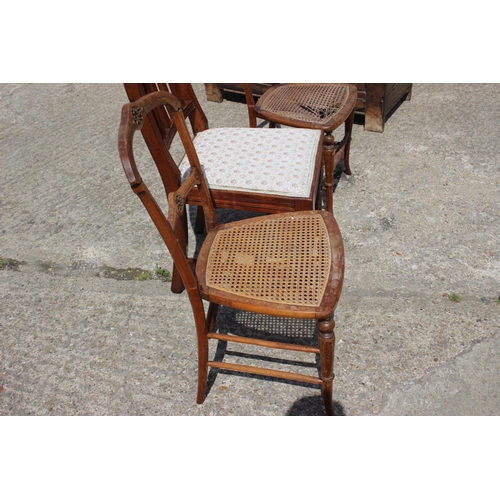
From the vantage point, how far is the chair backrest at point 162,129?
1.81 meters

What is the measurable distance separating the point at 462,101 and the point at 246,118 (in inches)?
67.3

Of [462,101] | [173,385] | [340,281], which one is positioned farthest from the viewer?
[462,101]

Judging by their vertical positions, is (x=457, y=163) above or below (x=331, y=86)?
below

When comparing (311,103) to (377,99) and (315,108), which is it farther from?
(377,99)

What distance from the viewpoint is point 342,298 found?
2.29 m

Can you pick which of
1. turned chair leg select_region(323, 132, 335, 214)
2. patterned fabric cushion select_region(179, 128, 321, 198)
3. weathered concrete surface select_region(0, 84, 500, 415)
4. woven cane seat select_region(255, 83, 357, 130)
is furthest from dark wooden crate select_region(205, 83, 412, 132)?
patterned fabric cushion select_region(179, 128, 321, 198)

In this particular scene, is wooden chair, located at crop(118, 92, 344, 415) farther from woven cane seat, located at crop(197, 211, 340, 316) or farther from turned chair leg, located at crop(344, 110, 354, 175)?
turned chair leg, located at crop(344, 110, 354, 175)

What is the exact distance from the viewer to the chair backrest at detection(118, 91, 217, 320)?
1.29 meters

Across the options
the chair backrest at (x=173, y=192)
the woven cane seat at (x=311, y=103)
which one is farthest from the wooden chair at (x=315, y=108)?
the chair backrest at (x=173, y=192)

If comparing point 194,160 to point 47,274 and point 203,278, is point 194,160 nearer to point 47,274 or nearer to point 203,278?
point 203,278

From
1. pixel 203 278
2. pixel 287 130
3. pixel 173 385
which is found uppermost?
pixel 287 130

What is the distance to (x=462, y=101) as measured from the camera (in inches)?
141

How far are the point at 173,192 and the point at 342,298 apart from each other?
1084 millimetres

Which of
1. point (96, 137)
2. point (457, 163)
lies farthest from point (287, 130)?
point (96, 137)
